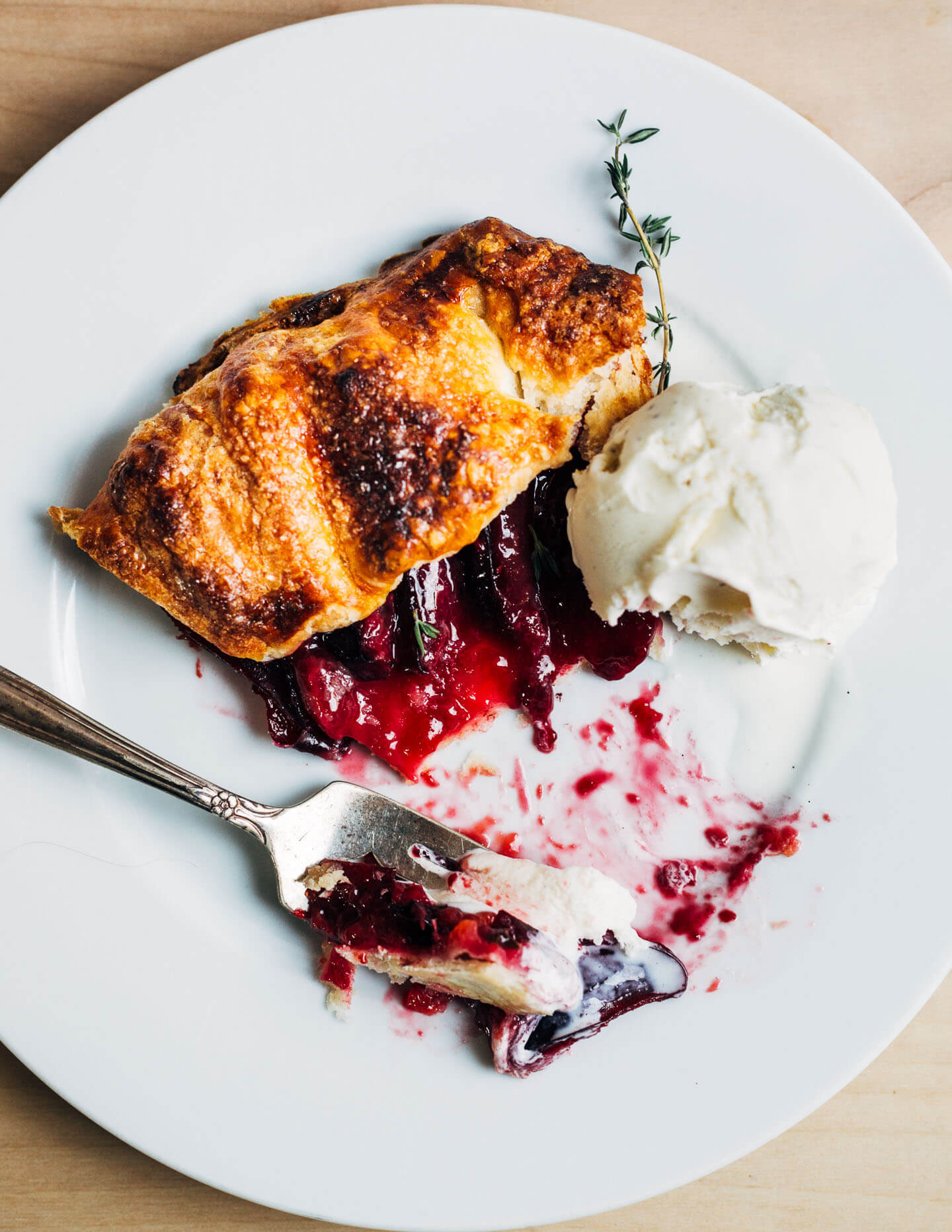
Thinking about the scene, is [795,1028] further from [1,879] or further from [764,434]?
[1,879]

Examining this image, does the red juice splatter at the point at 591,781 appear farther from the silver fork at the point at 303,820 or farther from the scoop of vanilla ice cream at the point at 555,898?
the silver fork at the point at 303,820

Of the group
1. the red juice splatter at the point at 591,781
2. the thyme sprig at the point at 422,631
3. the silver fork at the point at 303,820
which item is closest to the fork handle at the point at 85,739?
the silver fork at the point at 303,820

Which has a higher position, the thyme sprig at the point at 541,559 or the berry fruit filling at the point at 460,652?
the thyme sprig at the point at 541,559

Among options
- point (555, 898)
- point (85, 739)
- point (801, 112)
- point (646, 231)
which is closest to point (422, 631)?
point (555, 898)

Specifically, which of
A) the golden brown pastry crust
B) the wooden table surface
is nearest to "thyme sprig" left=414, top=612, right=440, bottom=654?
the golden brown pastry crust

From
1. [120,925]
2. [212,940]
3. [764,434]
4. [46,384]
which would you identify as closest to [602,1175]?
[212,940]

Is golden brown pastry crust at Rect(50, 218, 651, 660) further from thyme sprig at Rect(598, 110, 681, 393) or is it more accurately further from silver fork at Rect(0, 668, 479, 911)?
silver fork at Rect(0, 668, 479, 911)

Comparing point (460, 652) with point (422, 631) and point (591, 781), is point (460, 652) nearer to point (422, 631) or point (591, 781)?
point (422, 631)
